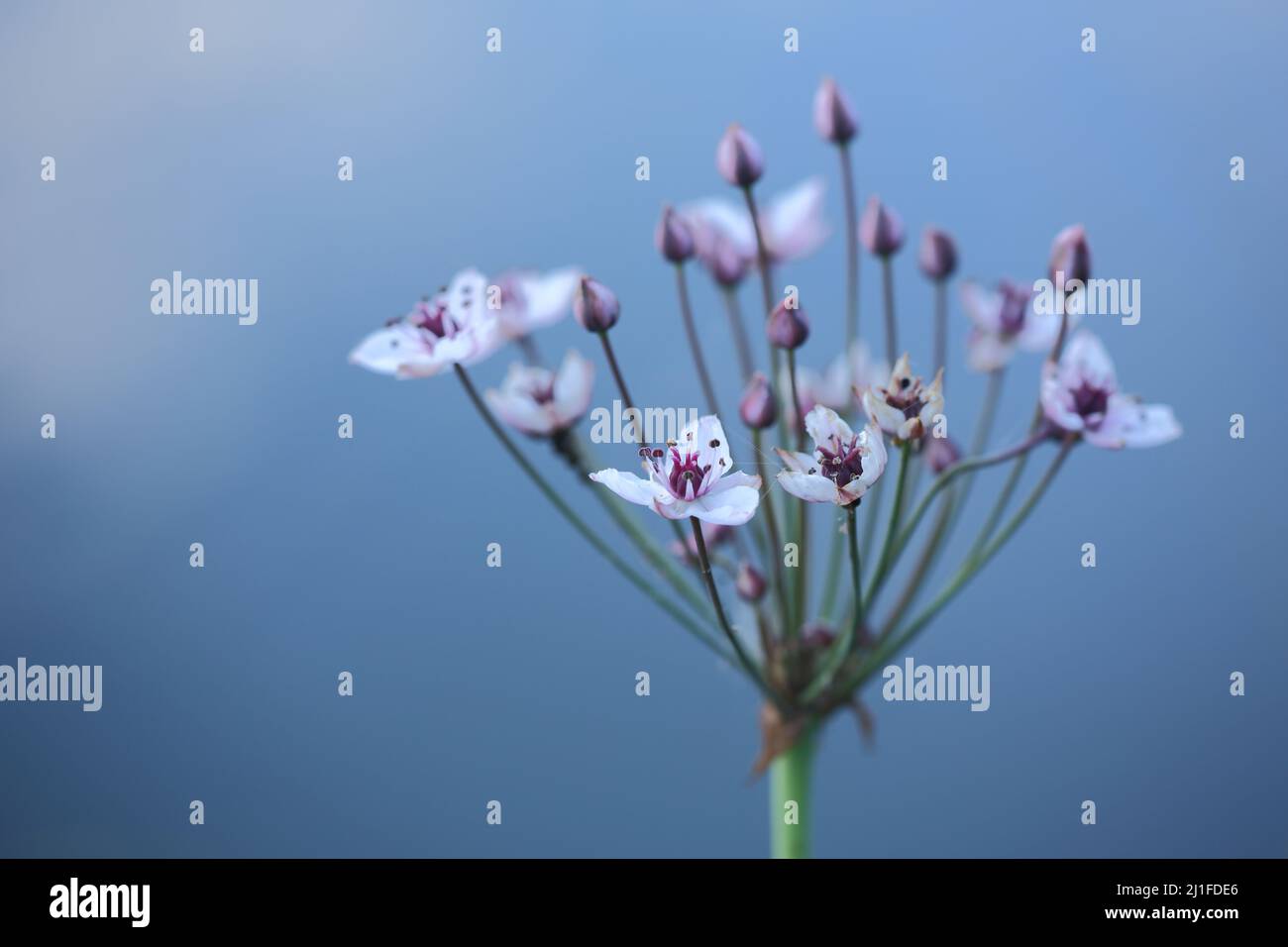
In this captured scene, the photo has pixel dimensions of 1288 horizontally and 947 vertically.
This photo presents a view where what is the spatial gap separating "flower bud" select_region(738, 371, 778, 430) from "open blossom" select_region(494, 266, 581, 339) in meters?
0.17

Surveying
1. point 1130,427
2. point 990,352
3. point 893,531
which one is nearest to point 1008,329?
point 990,352

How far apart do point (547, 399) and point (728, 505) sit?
6.2 inches

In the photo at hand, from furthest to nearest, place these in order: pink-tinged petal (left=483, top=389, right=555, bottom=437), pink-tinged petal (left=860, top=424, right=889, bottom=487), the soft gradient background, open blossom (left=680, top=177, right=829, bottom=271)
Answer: the soft gradient background → open blossom (left=680, top=177, right=829, bottom=271) → pink-tinged petal (left=483, top=389, right=555, bottom=437) → pink-tinged petal (left=860, top=424, right=889, bottom=487)

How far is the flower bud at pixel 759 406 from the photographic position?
2.14ft

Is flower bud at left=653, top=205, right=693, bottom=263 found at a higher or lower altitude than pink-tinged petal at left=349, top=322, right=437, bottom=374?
higher

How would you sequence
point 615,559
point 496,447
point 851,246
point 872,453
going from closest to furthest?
point 872,453, point 615,559, point 851,246, point 496,447

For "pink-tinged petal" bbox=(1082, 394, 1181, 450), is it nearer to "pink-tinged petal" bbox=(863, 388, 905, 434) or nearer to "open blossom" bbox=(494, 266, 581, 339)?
"pink-tinged petal" bbox=(863, 388, 905, 434)

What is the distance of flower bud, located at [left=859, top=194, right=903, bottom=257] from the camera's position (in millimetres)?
749

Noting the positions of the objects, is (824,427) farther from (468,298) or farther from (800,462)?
(468,298)

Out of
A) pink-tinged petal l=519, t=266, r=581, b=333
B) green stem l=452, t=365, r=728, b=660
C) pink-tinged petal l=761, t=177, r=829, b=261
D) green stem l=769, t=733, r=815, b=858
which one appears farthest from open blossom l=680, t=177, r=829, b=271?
green stem l=769, t=733, r=815, b=858

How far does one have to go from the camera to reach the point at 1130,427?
2.26 ft
